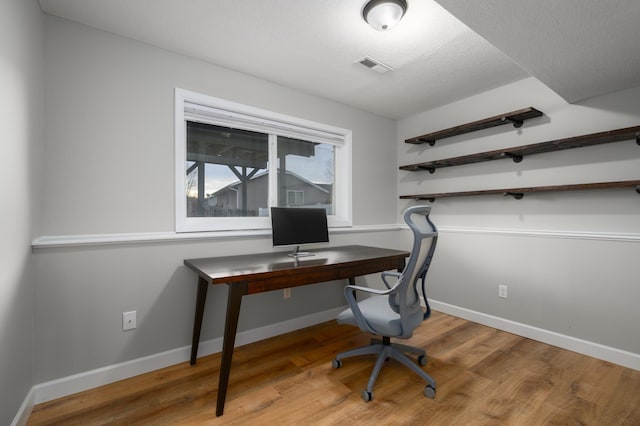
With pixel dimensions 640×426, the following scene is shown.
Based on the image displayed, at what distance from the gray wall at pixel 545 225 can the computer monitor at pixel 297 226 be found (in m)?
1.46

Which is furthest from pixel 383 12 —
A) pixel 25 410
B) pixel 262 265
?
pixel 25 410

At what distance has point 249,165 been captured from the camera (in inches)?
102

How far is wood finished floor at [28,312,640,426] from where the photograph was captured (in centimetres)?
152

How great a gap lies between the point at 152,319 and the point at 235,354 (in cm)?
66

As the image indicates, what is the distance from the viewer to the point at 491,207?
110 inches

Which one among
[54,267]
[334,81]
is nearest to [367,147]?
[334,81]

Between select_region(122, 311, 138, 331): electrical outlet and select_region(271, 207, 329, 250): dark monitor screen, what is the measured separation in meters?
1.05

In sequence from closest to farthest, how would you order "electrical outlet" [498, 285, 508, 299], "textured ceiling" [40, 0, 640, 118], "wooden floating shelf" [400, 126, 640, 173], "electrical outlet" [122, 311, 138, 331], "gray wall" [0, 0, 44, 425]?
"gray wall" [0, 0, 44, 425] < "textured ceiling" [40, 0, 640, 118] < "electrical outlet" [122, 311, 138, 331] < "wooden floating shelf" [400, 126, 640, 173] < "electrical outlet" [498, 285, 508, 299]

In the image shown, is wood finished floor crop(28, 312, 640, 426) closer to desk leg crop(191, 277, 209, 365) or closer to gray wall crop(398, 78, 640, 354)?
desk leg crop(191, 277, 209, 365)

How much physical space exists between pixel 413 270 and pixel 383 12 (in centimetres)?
145

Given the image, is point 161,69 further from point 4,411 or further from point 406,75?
point 4,411

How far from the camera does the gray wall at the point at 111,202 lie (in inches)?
67.0

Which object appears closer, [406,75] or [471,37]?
[471,37]

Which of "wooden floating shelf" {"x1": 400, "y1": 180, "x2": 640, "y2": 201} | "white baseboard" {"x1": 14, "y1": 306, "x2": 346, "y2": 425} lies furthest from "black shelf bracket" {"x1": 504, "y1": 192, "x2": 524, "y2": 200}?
"white baseboard" {"x1": 14, "y1": 306, "x2": 346, "y2": 425}
